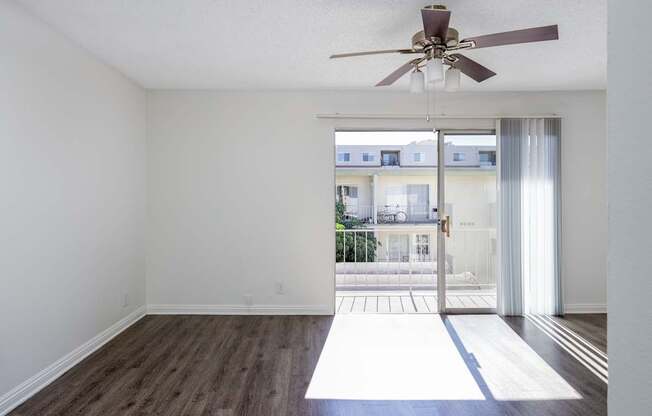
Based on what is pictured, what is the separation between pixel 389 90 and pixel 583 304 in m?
3.20

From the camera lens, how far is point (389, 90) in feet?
13.9

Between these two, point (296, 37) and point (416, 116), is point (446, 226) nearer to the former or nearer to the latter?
point (416, 116)

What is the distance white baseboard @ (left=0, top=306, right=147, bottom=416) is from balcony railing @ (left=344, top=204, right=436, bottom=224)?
9.94 ft

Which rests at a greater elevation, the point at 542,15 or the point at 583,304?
the point at 542,15

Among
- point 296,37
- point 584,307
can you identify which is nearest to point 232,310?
point 296,37

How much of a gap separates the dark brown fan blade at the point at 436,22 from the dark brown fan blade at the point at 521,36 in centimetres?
19

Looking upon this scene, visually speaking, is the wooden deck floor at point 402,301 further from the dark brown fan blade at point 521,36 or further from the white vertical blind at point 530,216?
the dark brown fan blade at point 521,36

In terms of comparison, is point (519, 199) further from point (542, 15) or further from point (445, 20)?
point (445, 20)

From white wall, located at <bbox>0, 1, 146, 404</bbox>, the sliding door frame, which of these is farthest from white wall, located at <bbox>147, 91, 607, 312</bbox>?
white wall, located at <bbox>0, 1, 146, 404</bbox>

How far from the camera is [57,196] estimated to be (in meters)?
2.79

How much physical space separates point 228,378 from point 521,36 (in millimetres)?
2829

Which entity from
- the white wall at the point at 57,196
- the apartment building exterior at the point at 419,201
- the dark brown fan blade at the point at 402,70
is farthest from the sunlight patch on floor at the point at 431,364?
the dark brown fan blade at the point at 402,70

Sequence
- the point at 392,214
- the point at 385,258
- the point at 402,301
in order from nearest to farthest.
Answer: the point at 402,301, the point at 392,214, the point at 385,258

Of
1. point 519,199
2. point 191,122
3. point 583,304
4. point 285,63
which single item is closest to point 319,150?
point 285,63
